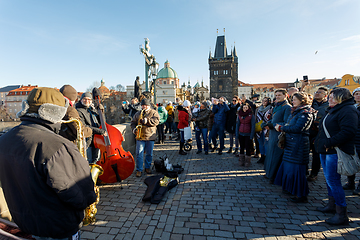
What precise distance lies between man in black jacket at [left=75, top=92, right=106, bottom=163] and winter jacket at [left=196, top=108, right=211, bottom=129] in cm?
382

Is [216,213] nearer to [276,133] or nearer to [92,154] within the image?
[276,133]

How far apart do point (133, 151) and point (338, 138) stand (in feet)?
19.4

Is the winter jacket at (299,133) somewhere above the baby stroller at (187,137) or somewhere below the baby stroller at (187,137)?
above

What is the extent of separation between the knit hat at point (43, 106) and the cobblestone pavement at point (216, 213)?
2.00 m

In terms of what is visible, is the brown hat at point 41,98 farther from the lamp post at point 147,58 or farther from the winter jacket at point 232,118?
the lamp post at point 147,58

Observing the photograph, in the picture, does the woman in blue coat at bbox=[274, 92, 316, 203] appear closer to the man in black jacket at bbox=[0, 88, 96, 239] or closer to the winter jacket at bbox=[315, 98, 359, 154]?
the winter jacket at bbox=[315, 98, 359, 154]

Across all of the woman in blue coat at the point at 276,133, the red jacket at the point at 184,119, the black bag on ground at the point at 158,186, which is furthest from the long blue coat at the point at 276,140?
→ the red jacket at the point at 184,119

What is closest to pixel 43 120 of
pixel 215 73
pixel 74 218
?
pixel 74 218

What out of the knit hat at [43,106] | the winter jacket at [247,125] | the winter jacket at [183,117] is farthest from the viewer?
the winter jacket at [183,117]

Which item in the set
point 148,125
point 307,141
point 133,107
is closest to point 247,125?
point 307,141

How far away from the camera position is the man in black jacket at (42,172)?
1.39 m

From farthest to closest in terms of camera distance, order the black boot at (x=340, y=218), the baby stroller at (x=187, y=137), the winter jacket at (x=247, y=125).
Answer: the baby stroller at (x=187, y=137), the winter jacket at (x=247, y=125), the black boot at (x=340, y=218)

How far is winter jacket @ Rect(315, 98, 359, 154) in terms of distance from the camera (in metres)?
2.81

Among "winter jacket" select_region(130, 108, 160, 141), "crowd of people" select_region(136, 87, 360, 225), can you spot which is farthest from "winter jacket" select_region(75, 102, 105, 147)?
"crowd of people" select_region(136, 87, 360, 225)
